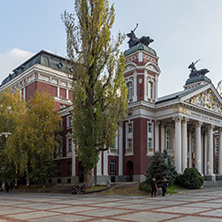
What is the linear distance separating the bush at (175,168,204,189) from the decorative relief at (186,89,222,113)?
29.1 feet

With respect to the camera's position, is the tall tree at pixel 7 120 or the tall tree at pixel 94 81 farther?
the tall tree at pixel 7 120

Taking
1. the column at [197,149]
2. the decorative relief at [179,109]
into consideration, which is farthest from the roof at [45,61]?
the column at [197,149]

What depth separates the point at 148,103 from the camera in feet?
114

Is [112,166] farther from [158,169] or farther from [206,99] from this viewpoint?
[206,99]

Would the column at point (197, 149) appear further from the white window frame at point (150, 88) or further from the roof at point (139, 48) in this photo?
the roof at point (139, 48)

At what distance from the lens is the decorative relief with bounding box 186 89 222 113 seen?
3566cm

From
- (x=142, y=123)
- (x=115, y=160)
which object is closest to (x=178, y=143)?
(x=142, y=123)

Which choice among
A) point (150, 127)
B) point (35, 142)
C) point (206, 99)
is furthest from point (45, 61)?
point (206, 99)

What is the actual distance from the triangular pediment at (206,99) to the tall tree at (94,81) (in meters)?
10.7

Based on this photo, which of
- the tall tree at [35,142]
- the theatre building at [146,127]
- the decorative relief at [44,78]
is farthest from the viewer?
the decorative relief at [44,78]

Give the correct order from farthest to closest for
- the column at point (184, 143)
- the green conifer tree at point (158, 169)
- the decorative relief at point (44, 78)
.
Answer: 1. the decorative relief at point (44, 78)
2. the column at point (184, 143)
3. the green conifer tree at point (158, 169)

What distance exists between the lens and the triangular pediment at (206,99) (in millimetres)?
34888

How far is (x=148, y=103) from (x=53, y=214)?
23477 mm

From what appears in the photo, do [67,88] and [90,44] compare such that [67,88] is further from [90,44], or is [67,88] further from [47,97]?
[90,44]
